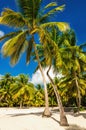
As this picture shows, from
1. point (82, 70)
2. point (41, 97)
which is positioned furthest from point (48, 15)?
point (41, 97)

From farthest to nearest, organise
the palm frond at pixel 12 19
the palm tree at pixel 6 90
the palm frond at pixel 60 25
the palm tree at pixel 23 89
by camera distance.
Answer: the palm tree at pixel 6 90
the palm tree at pixel 23 89
the palm frond at pixel 12 19
the palm frond at pixel 60 25

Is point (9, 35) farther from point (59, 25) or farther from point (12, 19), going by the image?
point (59, 25)

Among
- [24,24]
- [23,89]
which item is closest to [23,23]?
[24,24]

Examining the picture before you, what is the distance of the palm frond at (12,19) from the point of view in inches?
742

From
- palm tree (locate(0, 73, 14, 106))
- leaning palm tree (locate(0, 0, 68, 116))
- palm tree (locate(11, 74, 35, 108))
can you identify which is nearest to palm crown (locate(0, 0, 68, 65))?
leaning palm tree (locate(0, 0, 68, 116))

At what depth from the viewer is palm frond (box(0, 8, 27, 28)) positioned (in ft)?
61.8

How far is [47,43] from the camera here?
1944 centimetres

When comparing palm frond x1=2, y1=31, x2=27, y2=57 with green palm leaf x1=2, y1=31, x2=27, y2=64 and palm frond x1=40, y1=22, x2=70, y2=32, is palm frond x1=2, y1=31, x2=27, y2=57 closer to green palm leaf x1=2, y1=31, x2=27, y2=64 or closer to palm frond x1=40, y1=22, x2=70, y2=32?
green palm leaf x1=2, y1=31, x2=27, y2=64

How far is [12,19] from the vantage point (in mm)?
19656

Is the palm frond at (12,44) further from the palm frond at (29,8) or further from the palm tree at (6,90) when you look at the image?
the palm tree at (6,90)

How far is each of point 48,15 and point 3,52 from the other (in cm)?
493

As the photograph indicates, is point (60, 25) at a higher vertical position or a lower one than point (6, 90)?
lower

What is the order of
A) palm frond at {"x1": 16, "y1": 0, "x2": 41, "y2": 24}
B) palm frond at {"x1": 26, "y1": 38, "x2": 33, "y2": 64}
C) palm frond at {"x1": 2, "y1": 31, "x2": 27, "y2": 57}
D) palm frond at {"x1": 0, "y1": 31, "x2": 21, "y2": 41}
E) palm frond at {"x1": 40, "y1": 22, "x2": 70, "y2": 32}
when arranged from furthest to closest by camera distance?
palm frond at {"x1": 26, "y1": 38, "x2": 33, "y2": 64}, palm frond at {"x1": 0, "y1": 31, "x2": 21, "y2": 41}, palm frond at {"x1": 16, "y1": 0, "x2": 41, "y2": 24}, palm frond at {"x1": 2, "y1": 31, "x2": 27, "y2": 57}, palm frond at {"x1": 40, "y1": 22, "x2": 70, "y2": 32}

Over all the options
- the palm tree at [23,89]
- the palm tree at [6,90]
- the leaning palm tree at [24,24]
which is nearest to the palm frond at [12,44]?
the leaning palm tree at [24,24]
